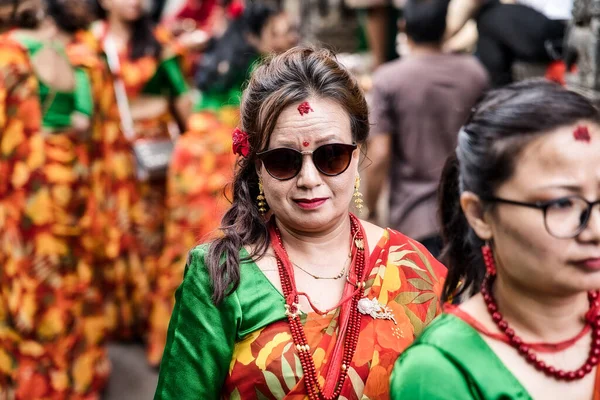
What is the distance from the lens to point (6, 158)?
4.49 metres

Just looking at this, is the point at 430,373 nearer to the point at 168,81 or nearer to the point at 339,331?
the point at 339,331

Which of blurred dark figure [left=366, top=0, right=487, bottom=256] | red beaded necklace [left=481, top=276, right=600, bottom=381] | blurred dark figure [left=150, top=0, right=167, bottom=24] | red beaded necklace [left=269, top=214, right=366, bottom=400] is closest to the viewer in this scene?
red beaded necklace [left=481, top=276, right=600, bottom=381]

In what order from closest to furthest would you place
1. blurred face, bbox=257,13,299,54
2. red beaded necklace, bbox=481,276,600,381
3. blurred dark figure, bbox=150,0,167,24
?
1. red beaded necklace, bbox=481,276,600,381
2. blurred face, bbox=257,13,299,54
3. blurred dark figure, bbox=150,0,167,24

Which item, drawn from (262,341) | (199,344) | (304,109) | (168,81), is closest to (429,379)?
(262,341)

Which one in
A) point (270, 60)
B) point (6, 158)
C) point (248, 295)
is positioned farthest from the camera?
point (6, 158)

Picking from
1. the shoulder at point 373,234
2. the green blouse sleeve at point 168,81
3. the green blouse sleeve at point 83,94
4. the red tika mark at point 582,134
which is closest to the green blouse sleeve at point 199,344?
the shoulder at point 373,234

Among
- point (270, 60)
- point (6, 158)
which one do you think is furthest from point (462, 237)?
point (6, 158)

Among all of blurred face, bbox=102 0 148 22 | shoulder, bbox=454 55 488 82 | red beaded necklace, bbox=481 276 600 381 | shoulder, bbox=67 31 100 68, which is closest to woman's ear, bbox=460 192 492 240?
red beaded necklace, bbox=481 276 600 381

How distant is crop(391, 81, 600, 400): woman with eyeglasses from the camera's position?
179 cm

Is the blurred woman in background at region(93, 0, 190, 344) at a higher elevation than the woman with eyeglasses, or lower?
lower

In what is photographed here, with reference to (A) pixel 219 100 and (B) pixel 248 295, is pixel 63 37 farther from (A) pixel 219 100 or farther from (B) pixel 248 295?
(B) pixel 248 295

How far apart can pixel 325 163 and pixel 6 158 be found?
247 centimetres

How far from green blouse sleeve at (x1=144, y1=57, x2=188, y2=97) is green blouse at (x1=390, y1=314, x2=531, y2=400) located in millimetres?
4210

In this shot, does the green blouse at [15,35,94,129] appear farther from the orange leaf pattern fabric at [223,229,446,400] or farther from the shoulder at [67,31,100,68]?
the orange leaf pattern fabric at [223,229,446,400]
